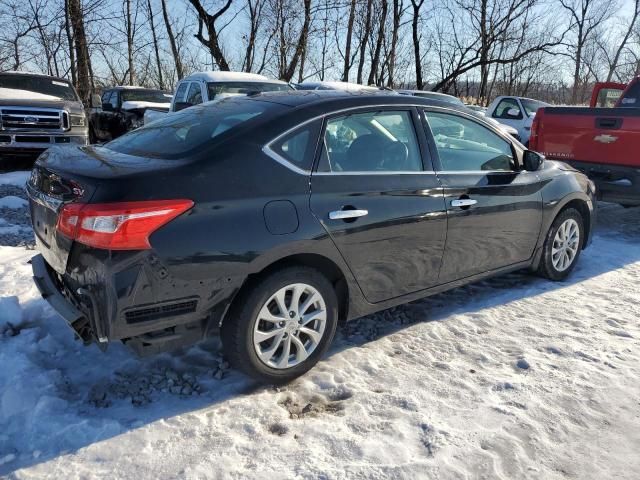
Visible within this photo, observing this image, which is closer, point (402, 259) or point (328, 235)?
point (328, 235)

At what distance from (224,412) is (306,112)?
174 centimetres

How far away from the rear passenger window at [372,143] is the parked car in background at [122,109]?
998 cm

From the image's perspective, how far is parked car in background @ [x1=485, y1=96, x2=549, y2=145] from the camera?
13.9 metres

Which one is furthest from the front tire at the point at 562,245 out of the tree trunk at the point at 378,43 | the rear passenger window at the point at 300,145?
the tree trunk at the point at 378,43

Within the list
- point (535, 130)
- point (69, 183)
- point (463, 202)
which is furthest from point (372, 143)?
point (535, 130)

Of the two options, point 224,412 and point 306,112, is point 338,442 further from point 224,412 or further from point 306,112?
point 306,112

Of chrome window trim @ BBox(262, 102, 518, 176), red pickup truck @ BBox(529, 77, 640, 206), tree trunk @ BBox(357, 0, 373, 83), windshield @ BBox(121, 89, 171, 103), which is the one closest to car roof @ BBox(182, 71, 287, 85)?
windshield @ BBox(121, 89, 171, 103)

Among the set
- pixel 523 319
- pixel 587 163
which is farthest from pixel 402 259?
pixel 587 163

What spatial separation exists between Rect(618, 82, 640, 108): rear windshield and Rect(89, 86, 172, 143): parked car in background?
928cm

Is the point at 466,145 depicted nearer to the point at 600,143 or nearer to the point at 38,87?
the point at 600,143

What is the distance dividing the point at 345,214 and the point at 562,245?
8.80ft

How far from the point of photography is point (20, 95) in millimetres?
9664

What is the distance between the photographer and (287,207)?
2857 mm

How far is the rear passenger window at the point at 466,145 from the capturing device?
374cm
